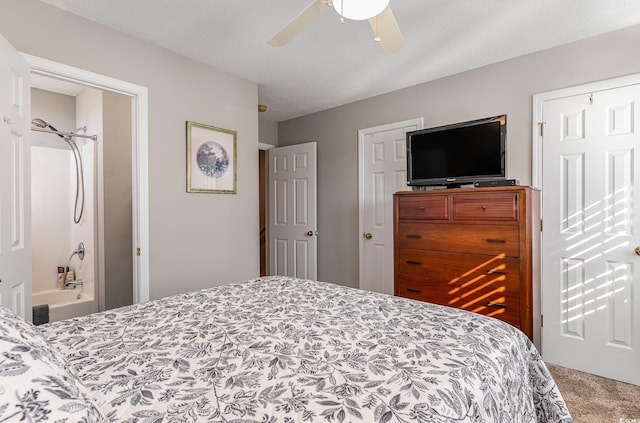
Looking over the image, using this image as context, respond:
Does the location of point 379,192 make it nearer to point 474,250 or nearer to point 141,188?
point 474,250

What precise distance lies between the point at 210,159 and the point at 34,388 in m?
2.59

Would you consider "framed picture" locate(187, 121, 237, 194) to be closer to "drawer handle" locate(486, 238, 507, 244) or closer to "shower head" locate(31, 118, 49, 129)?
"shower head" locate(31, 118, 49, 129)

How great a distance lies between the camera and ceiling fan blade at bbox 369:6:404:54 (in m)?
1.54

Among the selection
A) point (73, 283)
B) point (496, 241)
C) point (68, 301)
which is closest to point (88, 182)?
point (73, 283)

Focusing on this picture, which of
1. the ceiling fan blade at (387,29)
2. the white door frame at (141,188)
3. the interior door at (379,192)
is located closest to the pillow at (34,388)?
the ceiling fan blade at (387,29)

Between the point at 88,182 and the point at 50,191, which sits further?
the point at 50,191

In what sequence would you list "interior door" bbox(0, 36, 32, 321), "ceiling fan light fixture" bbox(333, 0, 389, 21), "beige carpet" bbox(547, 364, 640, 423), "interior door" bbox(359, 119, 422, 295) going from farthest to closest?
"interior door" bbox(359, 119, 422, 295) < "beige carpet" bbox(547, 364, 640, 423) < "interior door" bbox(0, 36, 32, 321) < "ceiling fan light fixture" bbox(333, 0, 389, 21)

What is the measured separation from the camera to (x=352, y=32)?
2330 millimetres

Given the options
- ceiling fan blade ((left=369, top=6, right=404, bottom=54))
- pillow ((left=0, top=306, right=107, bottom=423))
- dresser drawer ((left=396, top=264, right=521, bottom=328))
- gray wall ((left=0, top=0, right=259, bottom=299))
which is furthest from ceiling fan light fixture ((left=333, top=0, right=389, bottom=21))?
dresser drawer ((left=396, top=264, right=521, bottom=328))

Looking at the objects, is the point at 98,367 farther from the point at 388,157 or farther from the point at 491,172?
the point at 388,157

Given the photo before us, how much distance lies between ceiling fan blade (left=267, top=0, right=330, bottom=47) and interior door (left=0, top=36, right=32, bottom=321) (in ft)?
4.54

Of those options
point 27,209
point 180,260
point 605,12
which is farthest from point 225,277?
point 605,12

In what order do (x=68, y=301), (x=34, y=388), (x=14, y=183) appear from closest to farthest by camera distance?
(x=34, y=388), (x=14, y=183), (x=68, y=301)

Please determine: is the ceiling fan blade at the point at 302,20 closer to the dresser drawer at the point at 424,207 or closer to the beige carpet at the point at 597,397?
the dresser drawer at the point at 424,207
